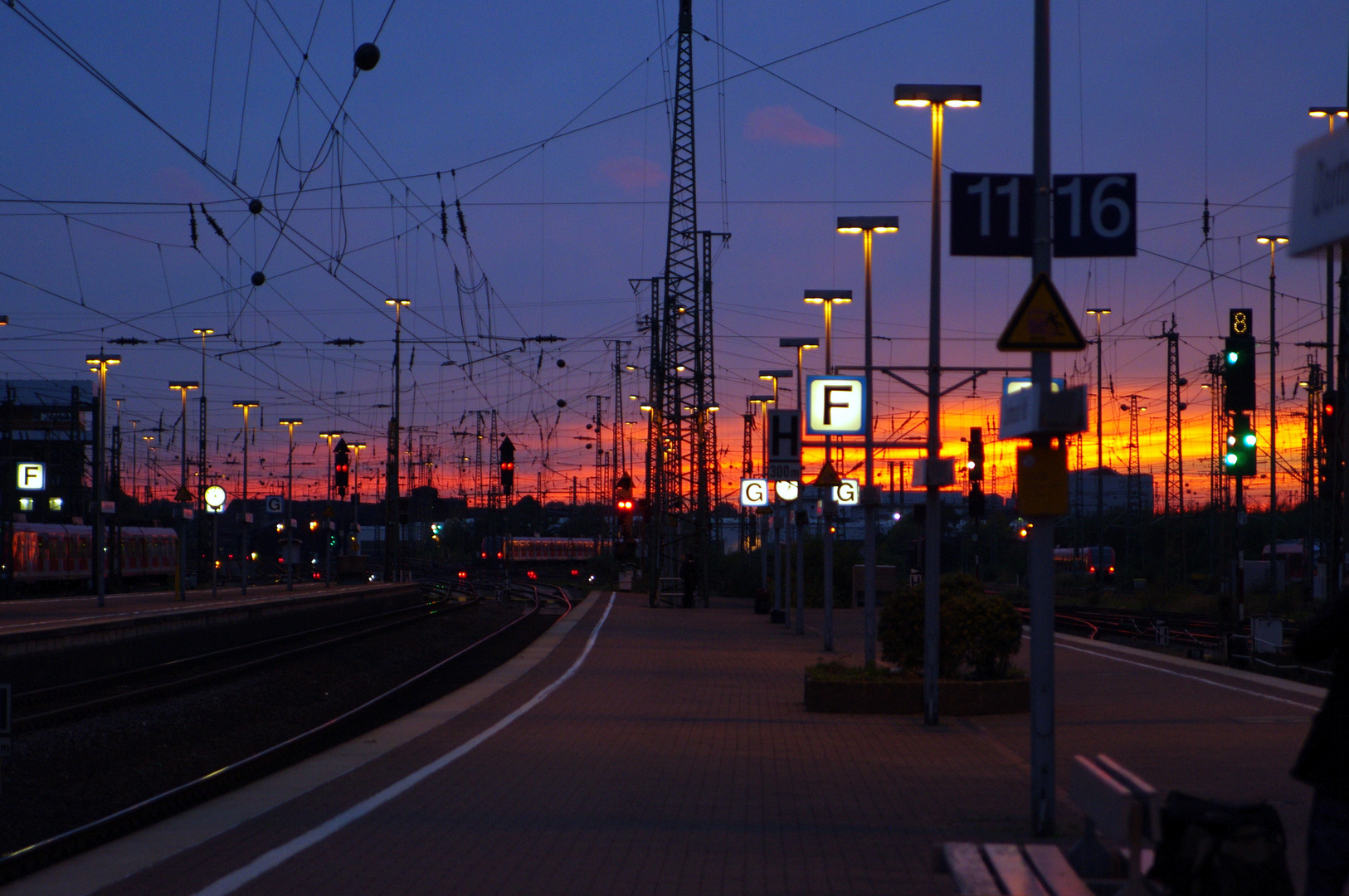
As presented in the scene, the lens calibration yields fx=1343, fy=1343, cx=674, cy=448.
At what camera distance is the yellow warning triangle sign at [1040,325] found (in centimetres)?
862

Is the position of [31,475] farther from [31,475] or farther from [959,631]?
[959,631]

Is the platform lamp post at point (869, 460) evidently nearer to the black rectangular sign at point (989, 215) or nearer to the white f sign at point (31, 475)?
the black rectangular sign at point (989, 215)

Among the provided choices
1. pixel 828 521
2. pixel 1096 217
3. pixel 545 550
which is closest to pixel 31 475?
pixel 828 521

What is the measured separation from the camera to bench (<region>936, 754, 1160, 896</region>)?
5.23 m

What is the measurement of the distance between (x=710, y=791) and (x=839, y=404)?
10.3m

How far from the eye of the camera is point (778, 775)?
11250 mm

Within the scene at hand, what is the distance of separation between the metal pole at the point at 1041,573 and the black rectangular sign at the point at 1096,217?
0.24 m

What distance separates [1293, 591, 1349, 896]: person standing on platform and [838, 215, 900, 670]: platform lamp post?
12179mm

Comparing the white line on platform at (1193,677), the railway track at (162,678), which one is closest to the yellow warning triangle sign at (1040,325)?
the railway track at (162,678)

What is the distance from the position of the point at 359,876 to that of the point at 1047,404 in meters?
4.99

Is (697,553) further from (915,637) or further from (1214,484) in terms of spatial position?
(915,637)

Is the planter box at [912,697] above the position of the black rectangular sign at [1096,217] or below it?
below

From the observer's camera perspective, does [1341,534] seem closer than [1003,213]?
No

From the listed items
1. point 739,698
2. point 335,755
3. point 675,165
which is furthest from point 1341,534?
point 675,165
